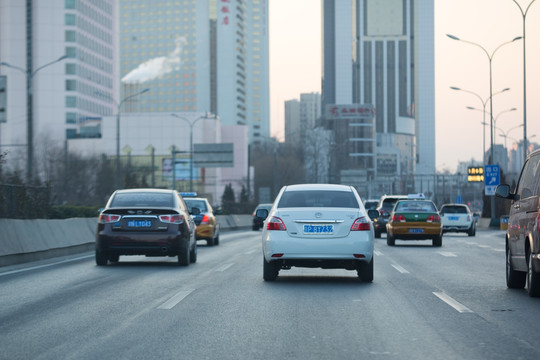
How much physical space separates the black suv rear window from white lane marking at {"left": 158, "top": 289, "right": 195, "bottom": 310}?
5.97 metres

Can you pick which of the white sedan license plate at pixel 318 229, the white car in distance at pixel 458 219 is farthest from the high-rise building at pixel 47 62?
the white sedan license plate at pixel 318 229

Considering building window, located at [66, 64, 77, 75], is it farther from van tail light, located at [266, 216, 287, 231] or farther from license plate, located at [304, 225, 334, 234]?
license plate, located at [304, 225, 334, 234]

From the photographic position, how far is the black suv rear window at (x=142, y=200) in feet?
62.7

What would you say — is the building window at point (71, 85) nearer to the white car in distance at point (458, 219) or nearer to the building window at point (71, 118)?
the building window at point (71, 118)

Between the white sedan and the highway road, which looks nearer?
the highway road

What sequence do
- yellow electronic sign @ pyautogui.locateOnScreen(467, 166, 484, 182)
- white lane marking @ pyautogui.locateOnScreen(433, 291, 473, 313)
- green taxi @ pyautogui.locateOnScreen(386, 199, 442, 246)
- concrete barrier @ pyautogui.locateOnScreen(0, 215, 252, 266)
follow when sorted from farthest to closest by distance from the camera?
yellow electronic sign @ pyautogui.locateOnScreen(467, 166, 484, 182) < green taxi @ pyautogui.locateOnScreen(386, 199, 442, 246) < concrete barrier @ pyautogui.locateOnScreen(0, 215, 252, 266) < white lane marking @ pyautogui.locateOnScreen(433, 291, 473, 313)

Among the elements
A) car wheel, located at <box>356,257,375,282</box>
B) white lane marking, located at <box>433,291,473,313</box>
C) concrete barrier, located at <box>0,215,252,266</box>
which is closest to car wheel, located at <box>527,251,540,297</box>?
white lane marking, located at <box>433,291,473,313</box>

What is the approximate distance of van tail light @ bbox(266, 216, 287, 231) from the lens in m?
14.5

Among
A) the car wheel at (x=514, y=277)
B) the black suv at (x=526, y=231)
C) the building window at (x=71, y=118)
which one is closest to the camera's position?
the black suv at (x=526, y=231)

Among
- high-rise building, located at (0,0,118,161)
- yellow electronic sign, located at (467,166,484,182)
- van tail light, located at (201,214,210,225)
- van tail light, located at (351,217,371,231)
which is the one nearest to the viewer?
van tail light, located at (351,217,371,231)

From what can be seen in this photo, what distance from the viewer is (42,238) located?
2173cm

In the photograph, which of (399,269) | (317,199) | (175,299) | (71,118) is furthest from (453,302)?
(71,118)

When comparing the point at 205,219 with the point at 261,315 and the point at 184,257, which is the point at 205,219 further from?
the point at 261,315

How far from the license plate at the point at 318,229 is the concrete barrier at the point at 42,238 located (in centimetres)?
750
